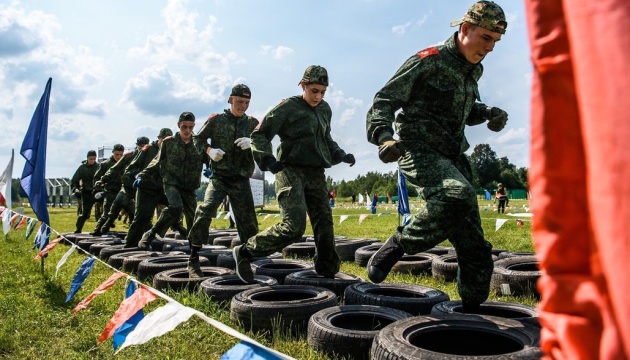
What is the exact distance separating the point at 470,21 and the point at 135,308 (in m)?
2.83

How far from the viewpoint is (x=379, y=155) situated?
2992mm

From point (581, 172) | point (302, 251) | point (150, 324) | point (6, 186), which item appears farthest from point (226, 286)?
point (6, 186)

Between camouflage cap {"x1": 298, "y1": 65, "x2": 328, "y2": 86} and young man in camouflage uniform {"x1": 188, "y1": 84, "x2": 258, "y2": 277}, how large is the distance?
1.43 m

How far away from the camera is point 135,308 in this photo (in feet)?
9.27

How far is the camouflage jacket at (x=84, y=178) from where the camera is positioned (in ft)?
44.4

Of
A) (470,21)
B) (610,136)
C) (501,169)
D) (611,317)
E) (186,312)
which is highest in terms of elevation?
(501,169)

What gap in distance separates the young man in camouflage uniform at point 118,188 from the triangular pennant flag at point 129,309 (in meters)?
8.36

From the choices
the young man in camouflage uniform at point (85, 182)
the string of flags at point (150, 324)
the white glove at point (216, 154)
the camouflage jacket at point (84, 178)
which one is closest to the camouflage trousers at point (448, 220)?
the string of flags at point (150, 324)

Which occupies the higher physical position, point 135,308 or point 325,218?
point 325,218

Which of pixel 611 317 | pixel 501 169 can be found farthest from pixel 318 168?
pixel 501 169

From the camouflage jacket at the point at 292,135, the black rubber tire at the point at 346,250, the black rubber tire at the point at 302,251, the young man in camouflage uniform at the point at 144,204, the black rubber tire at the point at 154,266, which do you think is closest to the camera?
the camouflage jacket at the point at 292,135

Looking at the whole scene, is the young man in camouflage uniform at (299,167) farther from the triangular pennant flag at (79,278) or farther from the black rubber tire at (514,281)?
the black rubber tire at (514,281)

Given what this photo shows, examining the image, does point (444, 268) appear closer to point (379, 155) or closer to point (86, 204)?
point (379, 155)

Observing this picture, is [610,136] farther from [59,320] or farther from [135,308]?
[59,320]
